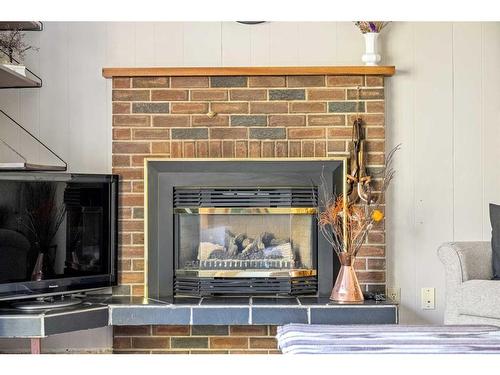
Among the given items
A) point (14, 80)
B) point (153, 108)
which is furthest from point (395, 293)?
point (14, 80)

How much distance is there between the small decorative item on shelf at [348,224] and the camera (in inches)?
144

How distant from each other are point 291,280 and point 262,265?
17 cm

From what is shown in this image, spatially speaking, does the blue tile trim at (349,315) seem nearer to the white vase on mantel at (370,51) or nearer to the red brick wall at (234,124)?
the red brick wall at (234,124)

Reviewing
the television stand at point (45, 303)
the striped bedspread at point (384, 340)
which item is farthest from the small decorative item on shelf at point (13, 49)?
the striped bedspread at point (384, 340)

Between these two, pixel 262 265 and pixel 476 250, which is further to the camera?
pixel 262 265

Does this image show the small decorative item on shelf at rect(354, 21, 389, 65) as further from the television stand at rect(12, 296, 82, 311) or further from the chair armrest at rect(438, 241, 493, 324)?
the television stand at rect(12, 296, 82, 311)

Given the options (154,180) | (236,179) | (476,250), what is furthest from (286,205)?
(476,250)

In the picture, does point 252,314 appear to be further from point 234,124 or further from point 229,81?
point 229,81

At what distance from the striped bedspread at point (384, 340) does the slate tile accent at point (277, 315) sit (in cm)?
152

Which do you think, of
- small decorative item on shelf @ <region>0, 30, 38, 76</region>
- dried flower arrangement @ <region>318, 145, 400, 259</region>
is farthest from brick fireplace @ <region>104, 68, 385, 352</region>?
small decorative item on shelf @ <region>0, 30, 38, 76</region>

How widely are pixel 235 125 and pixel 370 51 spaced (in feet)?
2.65

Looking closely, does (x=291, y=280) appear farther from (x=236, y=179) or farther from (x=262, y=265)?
(x=236, y=179)

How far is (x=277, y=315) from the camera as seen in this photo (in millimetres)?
3568

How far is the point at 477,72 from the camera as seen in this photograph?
13.3 ft
